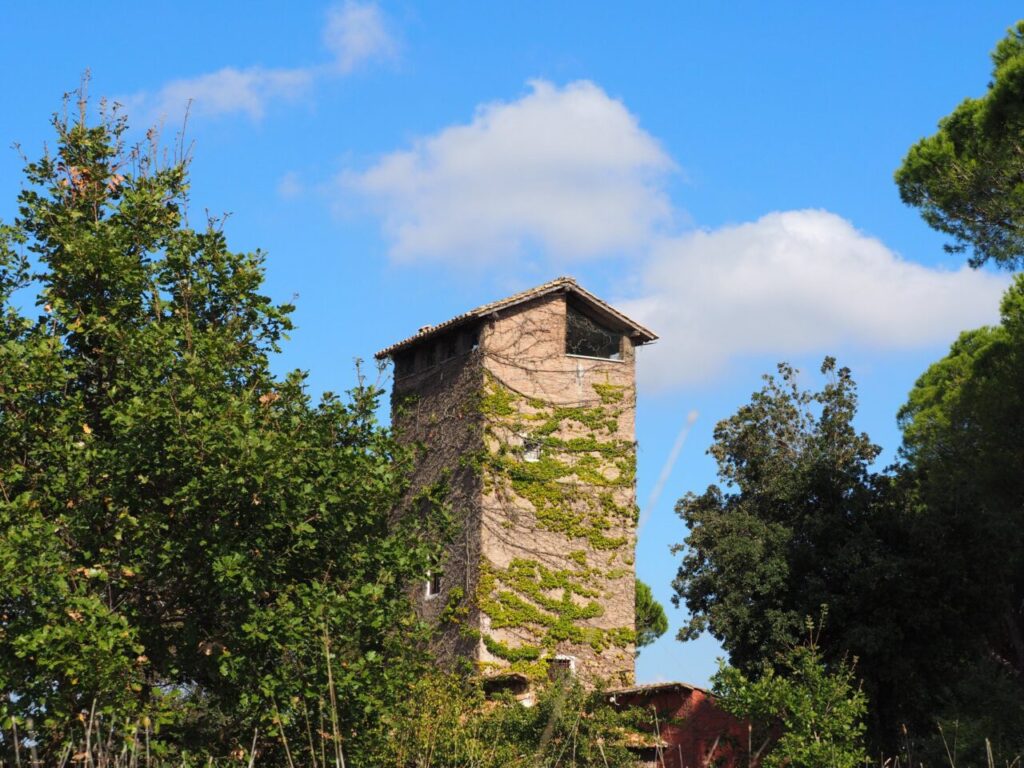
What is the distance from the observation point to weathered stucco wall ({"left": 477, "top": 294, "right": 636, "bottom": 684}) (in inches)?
1050

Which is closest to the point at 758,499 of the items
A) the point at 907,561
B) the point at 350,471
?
the point at 907,561

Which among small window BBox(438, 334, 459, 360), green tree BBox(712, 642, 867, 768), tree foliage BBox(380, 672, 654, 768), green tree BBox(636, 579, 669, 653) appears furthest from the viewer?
green tree BBox(636, 579, 669, 653)

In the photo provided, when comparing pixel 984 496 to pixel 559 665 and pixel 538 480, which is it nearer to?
pixel 538 480

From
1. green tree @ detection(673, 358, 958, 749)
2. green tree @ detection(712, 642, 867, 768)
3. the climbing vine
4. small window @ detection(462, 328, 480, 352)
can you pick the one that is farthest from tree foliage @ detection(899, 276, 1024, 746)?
small window @ detection(462, 328, 480, 352)

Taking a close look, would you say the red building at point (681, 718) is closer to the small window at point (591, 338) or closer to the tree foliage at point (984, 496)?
the tree foliage at point (984, 496)

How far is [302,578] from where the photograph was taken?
12781 millimetres

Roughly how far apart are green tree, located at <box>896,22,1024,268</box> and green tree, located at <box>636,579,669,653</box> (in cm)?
2497

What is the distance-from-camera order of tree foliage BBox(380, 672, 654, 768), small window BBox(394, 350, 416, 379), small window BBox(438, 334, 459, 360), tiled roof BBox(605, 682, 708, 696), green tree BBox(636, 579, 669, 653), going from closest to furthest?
tree foliage BBox(380, 672, 654, 768) < tiled roof BBox(605, 682, 708, 696) < small window BBox(438, 334, 459, 360) < small window BBox(394, 350, 416, 379) < green tree BBox(636, 579, 669, 653)

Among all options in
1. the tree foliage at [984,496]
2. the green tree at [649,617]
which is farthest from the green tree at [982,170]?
the green tree at [649,617]

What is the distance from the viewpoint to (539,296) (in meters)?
28.3

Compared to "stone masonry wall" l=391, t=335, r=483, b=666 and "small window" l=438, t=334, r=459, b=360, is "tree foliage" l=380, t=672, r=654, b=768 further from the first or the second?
"small window" l=438, t=334, r=459, b=360

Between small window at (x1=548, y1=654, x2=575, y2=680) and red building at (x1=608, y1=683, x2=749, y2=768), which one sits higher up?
small window at (x1=548, y1=654, x2=575, y2=680)

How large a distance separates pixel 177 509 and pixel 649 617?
37.5m

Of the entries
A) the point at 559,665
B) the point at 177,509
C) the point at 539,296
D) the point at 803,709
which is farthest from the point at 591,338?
the point at 177,509
